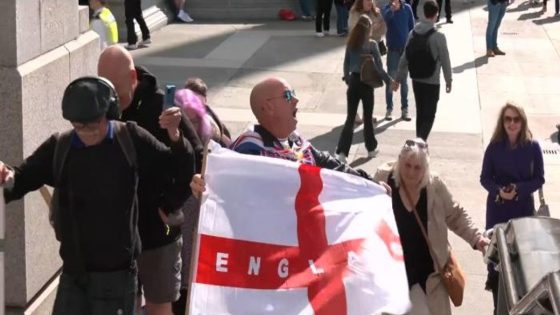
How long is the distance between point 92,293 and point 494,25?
1502cm

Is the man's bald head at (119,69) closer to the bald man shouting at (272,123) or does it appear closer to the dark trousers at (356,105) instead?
the bald man shouting at (272,123)

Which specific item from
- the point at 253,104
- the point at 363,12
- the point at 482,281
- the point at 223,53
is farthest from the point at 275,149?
the point at 223,53

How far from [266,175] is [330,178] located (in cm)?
34

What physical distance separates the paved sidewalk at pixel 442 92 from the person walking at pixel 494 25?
29 centimetres

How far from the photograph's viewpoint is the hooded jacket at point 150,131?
580 centimetres

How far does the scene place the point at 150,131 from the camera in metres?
5.91

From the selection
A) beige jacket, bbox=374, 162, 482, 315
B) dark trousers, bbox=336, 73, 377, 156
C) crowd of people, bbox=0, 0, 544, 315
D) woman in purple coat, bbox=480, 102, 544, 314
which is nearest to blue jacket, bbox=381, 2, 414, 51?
dark trousers, bbox=336, 73, 377, 156

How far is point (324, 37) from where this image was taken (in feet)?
70.9

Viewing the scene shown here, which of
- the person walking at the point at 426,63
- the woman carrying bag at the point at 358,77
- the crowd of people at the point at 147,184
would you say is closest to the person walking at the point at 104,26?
the woman carrying bag at the point at 358,77

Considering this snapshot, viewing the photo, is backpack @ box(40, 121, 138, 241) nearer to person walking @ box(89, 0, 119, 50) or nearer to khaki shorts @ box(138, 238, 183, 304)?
khaki shorts @ box(138, 238, 183, 304)

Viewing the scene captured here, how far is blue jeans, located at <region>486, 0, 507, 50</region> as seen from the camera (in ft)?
62.8

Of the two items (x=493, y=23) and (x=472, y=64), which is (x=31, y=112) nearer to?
(x=472, y=64)

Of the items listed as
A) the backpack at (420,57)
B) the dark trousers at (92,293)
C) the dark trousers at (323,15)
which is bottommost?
the dark trousers at (323,15)

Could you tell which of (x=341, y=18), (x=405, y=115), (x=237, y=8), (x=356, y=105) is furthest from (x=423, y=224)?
(x=237, y=8)
